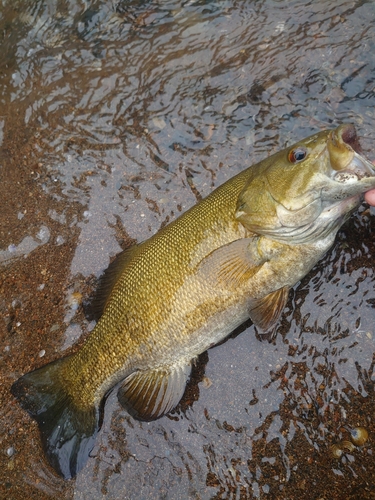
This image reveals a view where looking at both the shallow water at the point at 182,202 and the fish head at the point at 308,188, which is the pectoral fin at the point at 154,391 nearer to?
the shallow water at the point at 182,202

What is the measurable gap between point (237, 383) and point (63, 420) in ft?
4.36

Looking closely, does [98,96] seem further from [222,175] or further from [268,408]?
[268,408]

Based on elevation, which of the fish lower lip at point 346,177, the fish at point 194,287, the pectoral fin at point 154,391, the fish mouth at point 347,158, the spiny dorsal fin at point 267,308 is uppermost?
the fish mouth at point 347,158

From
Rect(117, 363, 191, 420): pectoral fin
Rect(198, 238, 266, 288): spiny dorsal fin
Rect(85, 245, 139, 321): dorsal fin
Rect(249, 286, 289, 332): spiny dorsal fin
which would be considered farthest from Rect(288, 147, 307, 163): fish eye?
Rect(117, 363, 191, 420): pectoral fin

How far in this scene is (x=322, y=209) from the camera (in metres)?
2.65

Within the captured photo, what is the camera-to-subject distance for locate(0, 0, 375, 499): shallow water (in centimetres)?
309

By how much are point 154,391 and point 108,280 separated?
923 mm

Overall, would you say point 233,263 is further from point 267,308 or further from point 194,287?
point 267,308

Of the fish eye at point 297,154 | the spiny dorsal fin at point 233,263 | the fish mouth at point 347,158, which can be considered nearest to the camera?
the fish mouth at point 347,158

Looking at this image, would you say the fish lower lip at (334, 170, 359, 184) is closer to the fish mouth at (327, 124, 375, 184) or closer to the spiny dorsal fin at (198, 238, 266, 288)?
the fish mouth at (327, 124, 375, 184)

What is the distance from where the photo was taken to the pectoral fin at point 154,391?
314 cm

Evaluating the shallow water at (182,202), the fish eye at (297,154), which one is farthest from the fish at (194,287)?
the shallow water at (182,202)

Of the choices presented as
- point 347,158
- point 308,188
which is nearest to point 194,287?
point 308,188

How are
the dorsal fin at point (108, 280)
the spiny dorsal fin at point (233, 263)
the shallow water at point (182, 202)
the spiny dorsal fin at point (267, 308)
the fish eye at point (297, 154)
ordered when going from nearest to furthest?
the fish eye at point (297, 154), the spiny dorsal fin at point (233, 263), the spiny dorsal fin at point (267, 308), the shallow water at point (182, 202), the dorsal fin at point (108, 280)
